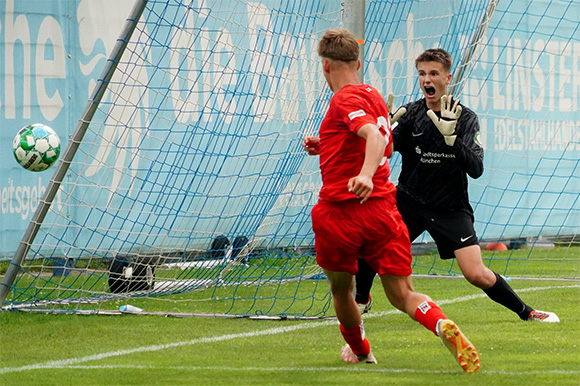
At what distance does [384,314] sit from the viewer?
8344mm

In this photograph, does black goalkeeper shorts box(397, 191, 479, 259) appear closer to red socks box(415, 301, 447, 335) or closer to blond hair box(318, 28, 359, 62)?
red socks box(415, 301, 447, 335)

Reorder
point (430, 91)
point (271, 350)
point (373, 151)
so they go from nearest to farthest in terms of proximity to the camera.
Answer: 1. point (373, 151)
2. point (271, 350)
3. point (430, 91)

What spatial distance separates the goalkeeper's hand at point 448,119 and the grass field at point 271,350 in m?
1.32

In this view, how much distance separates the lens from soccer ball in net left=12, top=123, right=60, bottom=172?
859 centimetres

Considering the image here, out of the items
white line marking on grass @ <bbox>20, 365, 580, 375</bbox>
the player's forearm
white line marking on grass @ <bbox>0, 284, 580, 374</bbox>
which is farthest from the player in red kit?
white line marking on grass @ <bbox>0, 284, 580, 374</bbox>

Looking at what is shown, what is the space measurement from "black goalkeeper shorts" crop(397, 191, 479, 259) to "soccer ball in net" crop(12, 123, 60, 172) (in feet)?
9.94

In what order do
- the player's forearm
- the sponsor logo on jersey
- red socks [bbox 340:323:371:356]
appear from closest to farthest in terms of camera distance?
the player's forearm
the sponsor logo on jersey
red socks [bbox 340:323:371:356]

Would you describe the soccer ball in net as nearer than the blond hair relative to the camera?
No

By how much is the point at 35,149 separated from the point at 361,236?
12.9ft

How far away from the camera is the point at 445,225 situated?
23.9ft

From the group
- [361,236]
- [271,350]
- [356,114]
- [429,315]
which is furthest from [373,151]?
[271,350]

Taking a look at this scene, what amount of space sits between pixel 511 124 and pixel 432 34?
3275mm

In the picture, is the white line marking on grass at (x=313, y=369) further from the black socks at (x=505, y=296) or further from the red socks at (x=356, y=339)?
the black socks at (x=505, y=296)

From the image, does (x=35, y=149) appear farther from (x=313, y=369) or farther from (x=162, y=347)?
(x=313, y=369)
